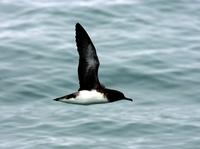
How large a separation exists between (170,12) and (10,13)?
18.6 ft

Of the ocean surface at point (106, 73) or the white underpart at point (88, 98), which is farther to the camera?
the ocean surface at point (106, 73)

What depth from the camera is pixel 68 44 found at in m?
26.2

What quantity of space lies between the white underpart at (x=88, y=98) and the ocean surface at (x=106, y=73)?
485 cm

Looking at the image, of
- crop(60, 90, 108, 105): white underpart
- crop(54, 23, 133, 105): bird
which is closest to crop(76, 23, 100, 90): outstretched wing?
crop(54, 23, 133, 105): bird

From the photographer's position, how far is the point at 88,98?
16391 millimetres

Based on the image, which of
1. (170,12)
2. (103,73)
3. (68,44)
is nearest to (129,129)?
(103,73)

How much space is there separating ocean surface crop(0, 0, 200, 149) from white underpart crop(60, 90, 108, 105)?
15.9 ft

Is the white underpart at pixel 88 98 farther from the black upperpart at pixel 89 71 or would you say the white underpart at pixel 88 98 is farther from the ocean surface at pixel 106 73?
the ocean surface at pixel 106 73

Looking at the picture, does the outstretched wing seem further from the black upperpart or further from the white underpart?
the white underpart

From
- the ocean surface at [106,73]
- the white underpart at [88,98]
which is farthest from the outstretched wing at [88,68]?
the ocean surface at [106,73]

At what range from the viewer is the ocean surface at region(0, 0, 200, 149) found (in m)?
21.8

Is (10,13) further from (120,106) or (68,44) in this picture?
(120,106)

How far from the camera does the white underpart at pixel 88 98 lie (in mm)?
16375

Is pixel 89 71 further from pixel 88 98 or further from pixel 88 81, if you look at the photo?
pixel 88 98
